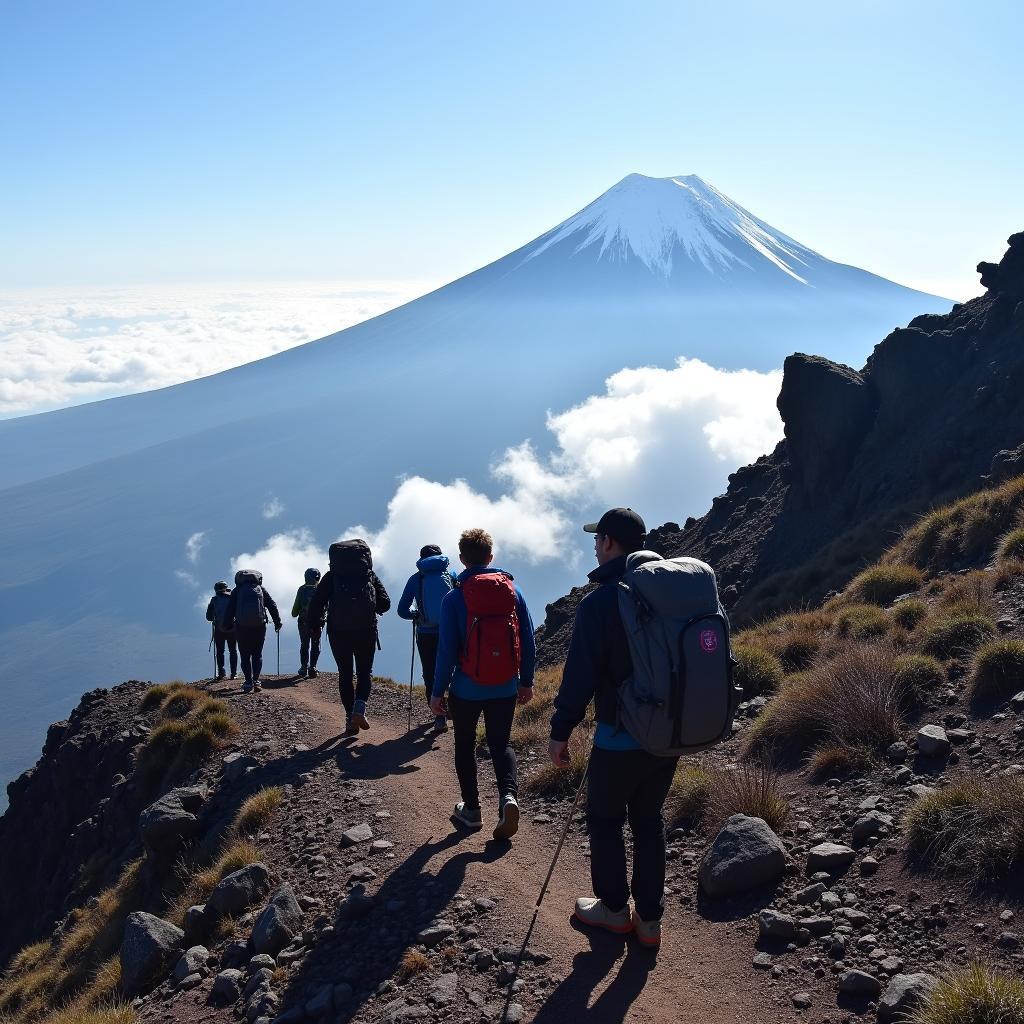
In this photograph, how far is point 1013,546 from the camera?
362 inches

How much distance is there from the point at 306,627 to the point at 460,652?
7300 mm

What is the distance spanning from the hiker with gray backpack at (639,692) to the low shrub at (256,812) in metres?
4.18

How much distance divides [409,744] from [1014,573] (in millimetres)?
6567

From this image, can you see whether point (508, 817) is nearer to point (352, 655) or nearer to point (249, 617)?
point (352, 655)

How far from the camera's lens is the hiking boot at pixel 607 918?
15.1 feet

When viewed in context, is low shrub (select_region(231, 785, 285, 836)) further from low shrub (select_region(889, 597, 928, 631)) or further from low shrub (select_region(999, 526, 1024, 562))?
low shrub (select_region(999, 526, 1024, 562))

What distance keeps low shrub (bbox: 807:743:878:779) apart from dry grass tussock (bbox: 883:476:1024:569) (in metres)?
5.39

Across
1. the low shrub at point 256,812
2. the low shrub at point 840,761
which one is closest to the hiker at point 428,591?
the low shrub at point 256,812

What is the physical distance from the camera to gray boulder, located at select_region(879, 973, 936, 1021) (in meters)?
3.70

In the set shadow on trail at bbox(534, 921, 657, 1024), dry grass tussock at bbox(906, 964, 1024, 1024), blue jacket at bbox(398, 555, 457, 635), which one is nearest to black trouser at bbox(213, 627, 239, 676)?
blue jacket at bbox(398, 555, 457, 635)

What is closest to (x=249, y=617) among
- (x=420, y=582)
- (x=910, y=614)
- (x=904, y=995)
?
(x=420, y=582)

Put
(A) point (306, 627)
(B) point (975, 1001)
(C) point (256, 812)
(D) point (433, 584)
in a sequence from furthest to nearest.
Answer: (A) point (306, 627), (D) point (433, 584), (C) point (256, 812), (B) point (975, 1001)

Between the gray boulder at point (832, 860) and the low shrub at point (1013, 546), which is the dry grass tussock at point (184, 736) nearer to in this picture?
the gray boulder at point (832, 860)

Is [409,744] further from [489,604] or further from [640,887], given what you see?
[640,887]
